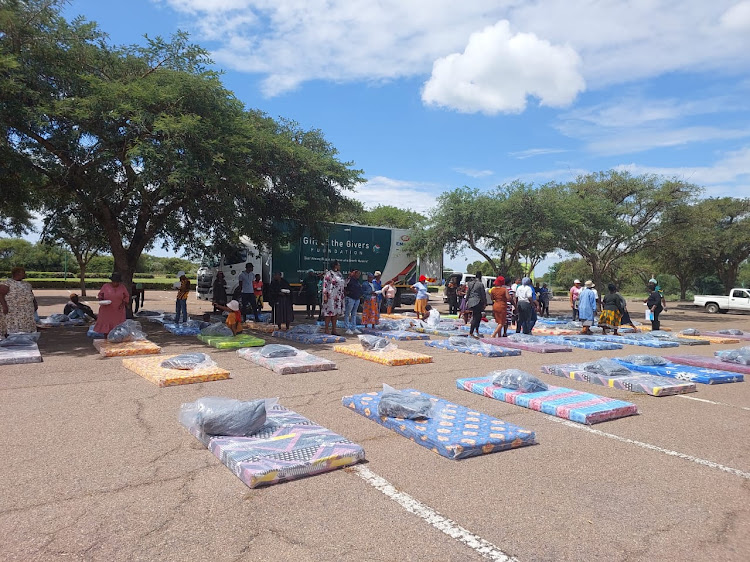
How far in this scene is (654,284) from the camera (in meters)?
15.3

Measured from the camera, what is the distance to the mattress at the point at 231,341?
386 inches

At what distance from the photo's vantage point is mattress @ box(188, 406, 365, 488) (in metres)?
3.58

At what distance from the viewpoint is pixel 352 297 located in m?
12.9

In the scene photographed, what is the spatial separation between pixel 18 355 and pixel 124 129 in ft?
17.9

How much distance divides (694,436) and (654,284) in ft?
38.0

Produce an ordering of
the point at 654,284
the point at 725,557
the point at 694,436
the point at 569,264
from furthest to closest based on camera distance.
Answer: the point at 569,264 < the point at 654,284 < the point at 694,436 < the point at 725,557

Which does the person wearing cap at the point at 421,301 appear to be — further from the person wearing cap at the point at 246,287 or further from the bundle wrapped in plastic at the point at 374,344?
the bundle wrapped in plastic at the point at 374,344

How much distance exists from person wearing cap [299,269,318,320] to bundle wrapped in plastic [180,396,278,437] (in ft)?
40.6

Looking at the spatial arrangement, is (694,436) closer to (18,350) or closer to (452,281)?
(18,350)

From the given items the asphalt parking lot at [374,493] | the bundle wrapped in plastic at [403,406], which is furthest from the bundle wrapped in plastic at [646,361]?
the bundle wrapped in plastic at [403,406]

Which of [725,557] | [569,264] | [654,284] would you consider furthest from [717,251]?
[725,557]

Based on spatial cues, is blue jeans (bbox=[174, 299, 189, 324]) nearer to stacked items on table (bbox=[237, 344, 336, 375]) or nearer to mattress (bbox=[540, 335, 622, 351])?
stacked items on table (bbox=[237, 344, 336, 375])

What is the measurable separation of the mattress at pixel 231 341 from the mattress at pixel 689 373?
272 inches

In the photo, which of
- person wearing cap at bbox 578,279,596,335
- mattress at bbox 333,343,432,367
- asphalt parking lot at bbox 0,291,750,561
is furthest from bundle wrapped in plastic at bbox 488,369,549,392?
person wearing cap at bbox 578,279,596,335
